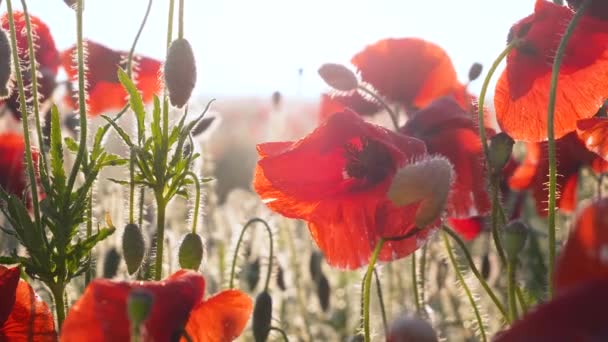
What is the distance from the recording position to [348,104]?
1.93 m

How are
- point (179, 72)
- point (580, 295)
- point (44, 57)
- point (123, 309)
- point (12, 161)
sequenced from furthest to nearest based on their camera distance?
point (12, 161), point (44, 57), point (179, 72), point (123, 309), point (580, 295)

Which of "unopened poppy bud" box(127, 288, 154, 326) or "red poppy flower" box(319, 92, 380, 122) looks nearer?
"unopened poppy bud" box(127, 288, 154, 326)

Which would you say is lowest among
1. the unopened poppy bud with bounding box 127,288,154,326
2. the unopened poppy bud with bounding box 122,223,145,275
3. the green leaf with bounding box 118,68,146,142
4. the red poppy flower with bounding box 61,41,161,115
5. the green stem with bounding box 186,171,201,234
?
the unopened poppy bud with bounding box 127,288,154,326

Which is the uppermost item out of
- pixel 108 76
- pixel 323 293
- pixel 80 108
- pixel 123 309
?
pixel 108 76

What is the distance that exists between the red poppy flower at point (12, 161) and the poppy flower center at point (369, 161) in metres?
0.68

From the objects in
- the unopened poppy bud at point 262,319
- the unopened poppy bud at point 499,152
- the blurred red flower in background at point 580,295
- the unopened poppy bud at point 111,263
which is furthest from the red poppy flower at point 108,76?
the blurred red flower in background at point 580,295

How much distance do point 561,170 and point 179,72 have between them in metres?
0.84

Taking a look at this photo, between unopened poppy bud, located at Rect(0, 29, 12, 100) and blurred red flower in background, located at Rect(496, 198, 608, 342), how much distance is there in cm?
95

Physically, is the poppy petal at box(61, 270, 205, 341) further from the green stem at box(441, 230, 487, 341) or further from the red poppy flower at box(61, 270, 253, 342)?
the green stem at box(441, 230, 487, 341)

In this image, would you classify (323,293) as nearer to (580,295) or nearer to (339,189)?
(339,189)

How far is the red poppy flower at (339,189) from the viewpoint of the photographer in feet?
4.14

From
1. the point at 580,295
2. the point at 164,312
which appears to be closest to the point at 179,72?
the point at 164,312

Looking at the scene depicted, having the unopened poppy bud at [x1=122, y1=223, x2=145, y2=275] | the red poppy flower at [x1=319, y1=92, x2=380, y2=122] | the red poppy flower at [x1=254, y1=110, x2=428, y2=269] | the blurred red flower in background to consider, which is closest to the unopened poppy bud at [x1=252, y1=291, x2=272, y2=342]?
the red poppy flower at [x1=254, y1=110, x2=428, y2=269]

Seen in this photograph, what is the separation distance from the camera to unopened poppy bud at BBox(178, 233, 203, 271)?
48.3 inches
